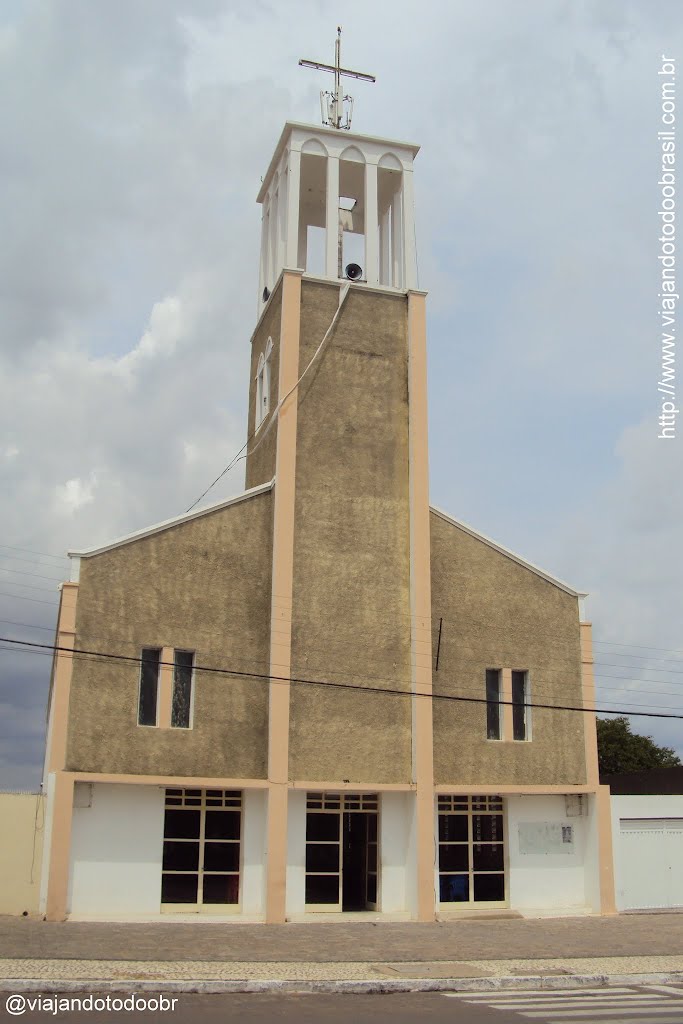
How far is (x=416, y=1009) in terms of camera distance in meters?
12.0

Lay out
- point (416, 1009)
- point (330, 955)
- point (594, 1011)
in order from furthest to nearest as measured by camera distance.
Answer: point (330, 955) → point (416, 1009) → point (594, 1011)

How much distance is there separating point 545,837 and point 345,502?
9.82 meters

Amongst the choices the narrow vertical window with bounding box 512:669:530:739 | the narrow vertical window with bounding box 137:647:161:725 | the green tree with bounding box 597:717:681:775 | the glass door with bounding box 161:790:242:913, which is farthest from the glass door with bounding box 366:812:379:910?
the green tree with bounding box 597:717:681:775

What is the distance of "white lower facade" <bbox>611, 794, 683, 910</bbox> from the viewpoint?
993 inches

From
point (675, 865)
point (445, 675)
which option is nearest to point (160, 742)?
point (445, 675)

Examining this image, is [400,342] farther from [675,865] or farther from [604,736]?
[604,736]

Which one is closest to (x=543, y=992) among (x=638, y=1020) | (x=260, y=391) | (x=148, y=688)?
(x=638, y=1020)

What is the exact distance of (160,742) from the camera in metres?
21.9

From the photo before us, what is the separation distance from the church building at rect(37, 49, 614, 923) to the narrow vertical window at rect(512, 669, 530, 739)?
12 centimetres

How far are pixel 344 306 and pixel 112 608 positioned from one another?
32.6ft

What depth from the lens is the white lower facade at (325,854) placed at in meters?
21.3

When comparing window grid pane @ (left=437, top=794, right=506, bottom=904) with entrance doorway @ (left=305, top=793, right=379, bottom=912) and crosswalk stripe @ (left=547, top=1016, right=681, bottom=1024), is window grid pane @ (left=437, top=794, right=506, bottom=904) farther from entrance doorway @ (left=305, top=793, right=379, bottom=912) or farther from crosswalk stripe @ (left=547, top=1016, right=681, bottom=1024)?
crosswalk stripe @ (left=547, top=1016, right=681, bottom=1024)

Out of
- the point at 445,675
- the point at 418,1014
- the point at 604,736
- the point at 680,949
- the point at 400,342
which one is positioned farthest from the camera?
the point at 604,736

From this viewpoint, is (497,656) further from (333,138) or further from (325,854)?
(333,138)
